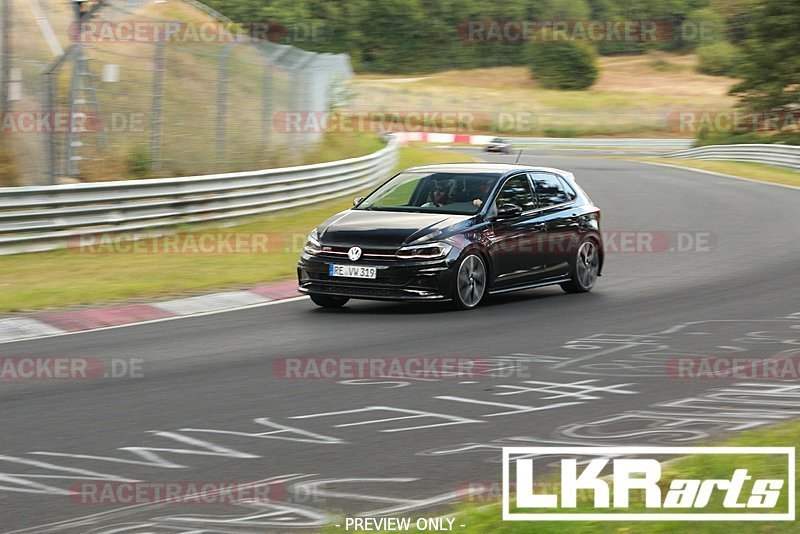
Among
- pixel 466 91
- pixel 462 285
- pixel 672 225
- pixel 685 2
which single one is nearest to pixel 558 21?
pixel 685 2

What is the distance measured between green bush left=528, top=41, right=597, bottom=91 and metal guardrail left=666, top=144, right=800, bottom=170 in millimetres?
49553

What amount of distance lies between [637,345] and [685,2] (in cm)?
13162

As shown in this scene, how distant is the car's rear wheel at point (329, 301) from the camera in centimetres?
1289

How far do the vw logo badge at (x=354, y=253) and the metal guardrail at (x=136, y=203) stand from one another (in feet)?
21.0

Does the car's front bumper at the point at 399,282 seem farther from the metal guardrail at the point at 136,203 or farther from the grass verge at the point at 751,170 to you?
the grass verge at the point at 751,170

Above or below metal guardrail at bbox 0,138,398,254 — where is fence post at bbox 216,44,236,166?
above

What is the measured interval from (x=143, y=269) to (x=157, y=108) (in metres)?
4.60

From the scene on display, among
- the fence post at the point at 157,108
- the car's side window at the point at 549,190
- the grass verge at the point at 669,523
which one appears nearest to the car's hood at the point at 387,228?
the car's side window at the point at 549,190

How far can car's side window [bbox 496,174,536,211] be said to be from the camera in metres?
13.3

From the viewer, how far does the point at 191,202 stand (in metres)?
19.6

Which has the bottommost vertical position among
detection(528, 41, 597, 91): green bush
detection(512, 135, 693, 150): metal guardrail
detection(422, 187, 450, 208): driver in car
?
detection(422, 187, 450, 208): driver in car

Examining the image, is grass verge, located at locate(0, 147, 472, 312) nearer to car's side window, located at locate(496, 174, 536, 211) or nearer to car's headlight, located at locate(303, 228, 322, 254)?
car's headlight, located at locate(303, 228, 322, 254)

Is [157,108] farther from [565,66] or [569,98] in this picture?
[565,66]

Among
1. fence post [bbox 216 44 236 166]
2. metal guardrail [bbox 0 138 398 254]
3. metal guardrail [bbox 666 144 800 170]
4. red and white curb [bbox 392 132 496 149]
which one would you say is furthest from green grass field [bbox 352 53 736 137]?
fence post [bbox 216 44 236 166]
